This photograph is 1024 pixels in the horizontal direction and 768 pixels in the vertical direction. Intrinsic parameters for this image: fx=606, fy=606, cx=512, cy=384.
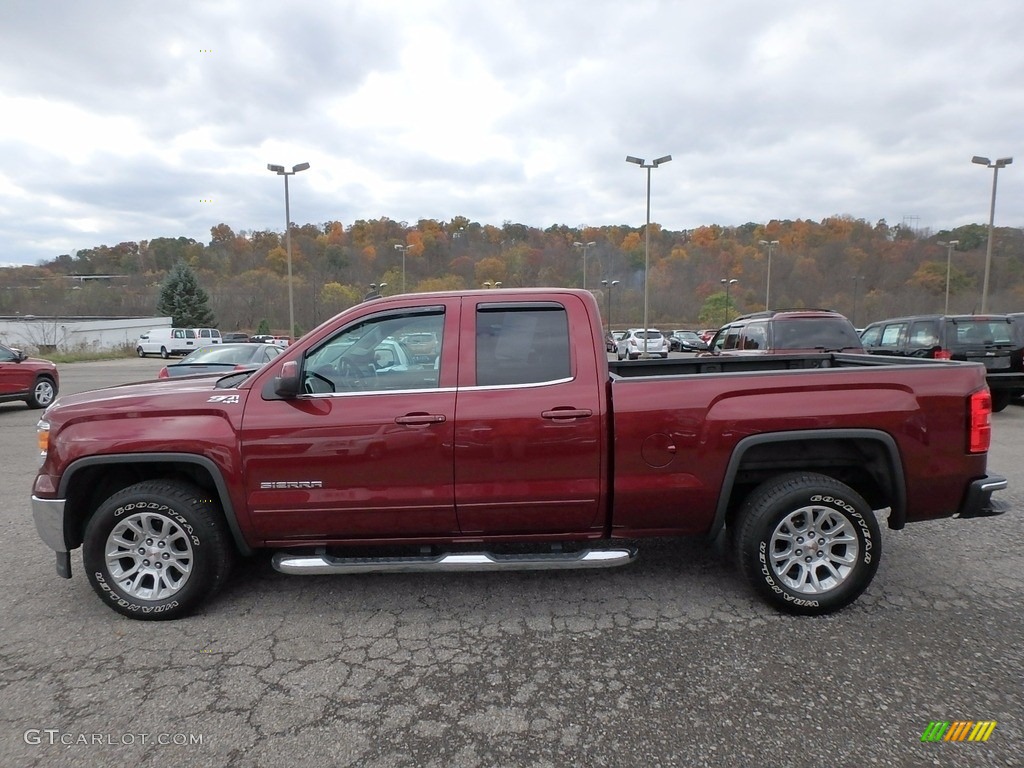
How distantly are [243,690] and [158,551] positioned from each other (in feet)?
3.69

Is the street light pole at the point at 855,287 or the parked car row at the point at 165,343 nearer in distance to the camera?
the parked car row at the point at 165,343

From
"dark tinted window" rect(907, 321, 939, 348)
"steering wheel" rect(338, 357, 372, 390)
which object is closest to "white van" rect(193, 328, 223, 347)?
"dark tinted window" rect(907, 321, 939, 348)

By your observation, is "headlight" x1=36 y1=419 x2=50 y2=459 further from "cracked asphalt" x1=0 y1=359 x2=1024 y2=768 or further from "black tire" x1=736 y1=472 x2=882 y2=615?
"black tire" x1=736 y1=472 x2=882 y2=615

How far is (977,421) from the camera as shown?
3.44 m

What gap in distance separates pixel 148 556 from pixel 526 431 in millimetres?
2320

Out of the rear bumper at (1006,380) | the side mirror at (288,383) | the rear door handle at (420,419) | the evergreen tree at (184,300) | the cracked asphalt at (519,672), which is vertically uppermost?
the evergreen tree at (184,300)

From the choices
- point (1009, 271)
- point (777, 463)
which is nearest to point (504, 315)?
point (777, 463)

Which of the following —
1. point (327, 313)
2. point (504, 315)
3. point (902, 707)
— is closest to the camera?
point (902, 707)

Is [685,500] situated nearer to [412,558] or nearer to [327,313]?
[412,558]

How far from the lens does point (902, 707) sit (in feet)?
8.70

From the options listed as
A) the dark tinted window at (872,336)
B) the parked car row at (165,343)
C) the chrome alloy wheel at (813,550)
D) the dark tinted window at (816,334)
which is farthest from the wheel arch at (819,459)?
the parked car row at (165,343)

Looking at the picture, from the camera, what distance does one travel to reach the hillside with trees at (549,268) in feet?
235

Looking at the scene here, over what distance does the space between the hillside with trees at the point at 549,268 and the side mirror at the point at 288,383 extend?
61958 mm

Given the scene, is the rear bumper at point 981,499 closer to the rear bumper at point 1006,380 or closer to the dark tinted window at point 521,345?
the dark tinted window at point 521,345
